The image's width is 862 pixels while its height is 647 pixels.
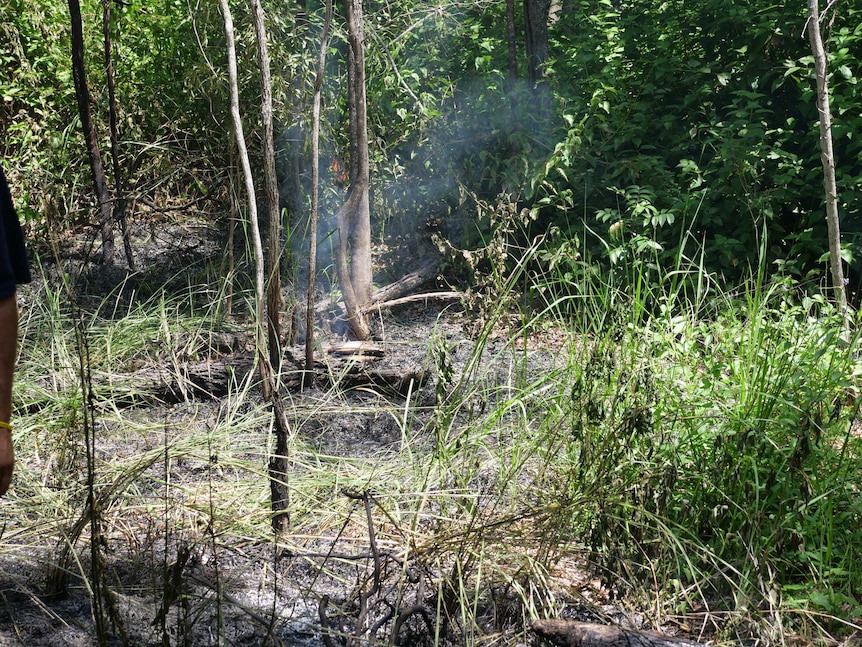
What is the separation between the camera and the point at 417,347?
5.41 m

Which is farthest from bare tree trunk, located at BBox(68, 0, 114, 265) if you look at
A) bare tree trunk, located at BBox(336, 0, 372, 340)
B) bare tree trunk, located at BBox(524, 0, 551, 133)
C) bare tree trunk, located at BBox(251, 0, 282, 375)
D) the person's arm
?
the person's arm

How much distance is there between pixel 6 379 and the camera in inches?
71.0

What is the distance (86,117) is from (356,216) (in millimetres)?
2067

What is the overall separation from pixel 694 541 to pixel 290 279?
3.48 m

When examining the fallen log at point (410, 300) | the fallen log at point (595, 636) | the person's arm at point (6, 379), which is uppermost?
the person's arm at point (6, 379)

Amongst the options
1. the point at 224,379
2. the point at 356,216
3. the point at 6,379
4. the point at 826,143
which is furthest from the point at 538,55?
the point at 6,379

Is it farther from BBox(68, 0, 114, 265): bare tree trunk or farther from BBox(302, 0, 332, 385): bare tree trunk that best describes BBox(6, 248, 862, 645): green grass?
BBox(68, 0, 114, 265): bare tree trunk

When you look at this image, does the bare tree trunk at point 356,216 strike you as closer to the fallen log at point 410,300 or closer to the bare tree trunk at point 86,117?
the fallen log at point 410,300

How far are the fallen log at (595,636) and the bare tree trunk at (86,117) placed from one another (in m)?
4.23

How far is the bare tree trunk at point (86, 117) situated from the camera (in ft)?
18.4

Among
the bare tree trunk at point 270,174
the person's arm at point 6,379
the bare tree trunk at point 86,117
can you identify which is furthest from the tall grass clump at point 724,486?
the bare tree trunk at point 86,117

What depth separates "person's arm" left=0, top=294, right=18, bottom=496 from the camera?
1.75 meters

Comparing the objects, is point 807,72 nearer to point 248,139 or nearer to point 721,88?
point 721,88

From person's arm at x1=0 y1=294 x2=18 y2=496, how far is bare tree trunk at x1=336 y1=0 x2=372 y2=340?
A: 3.53 meters
